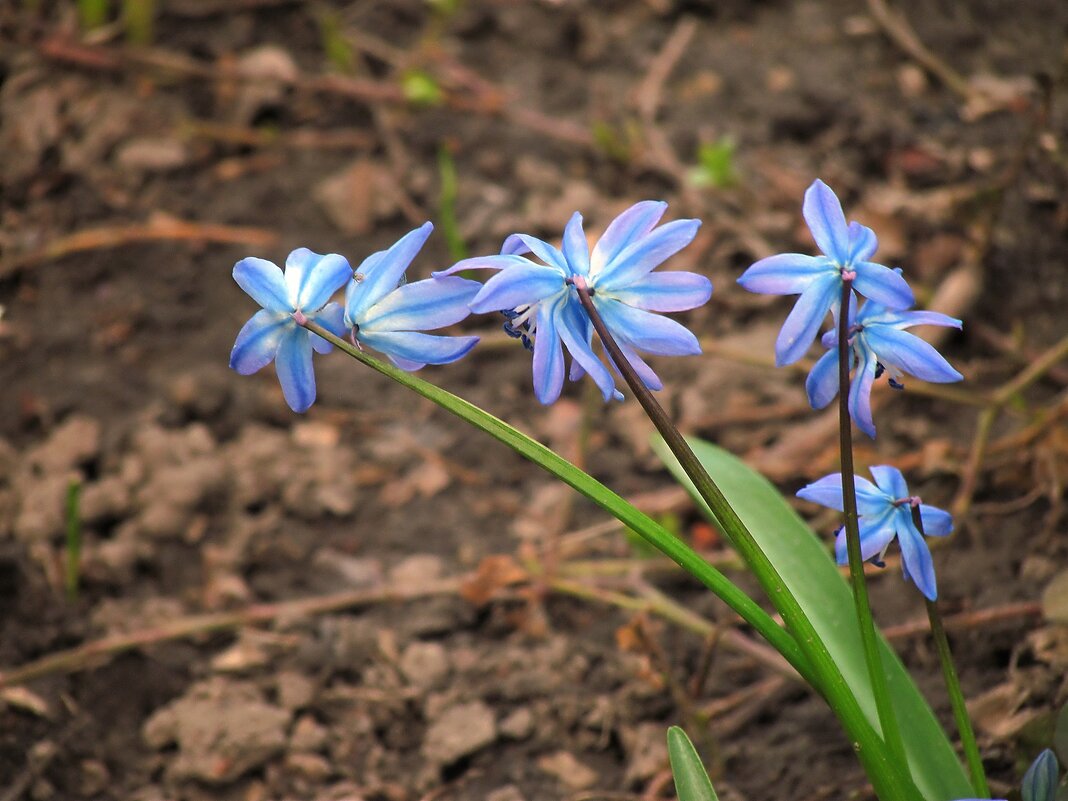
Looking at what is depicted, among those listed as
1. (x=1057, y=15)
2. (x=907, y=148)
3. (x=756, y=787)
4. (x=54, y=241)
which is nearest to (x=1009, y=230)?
(x=907, y=148)

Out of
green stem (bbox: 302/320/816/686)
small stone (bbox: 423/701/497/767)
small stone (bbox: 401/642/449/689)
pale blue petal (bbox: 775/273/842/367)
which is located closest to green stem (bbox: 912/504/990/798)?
green stem (bbox: 302/320/816/686)

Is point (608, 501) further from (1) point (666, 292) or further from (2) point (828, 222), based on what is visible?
(2) point (828, 222)

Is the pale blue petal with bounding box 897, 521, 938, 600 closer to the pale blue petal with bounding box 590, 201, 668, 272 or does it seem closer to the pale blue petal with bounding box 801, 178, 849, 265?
the pale blue petal with bounding box 801, 178, 849, 265

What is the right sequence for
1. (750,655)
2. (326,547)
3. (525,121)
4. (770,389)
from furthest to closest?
(525,121), (770,389), (326,547), (750,655)

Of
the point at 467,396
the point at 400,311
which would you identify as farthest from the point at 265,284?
the point at 467,396

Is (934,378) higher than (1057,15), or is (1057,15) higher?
(1057,15)

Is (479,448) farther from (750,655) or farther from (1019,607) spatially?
(1019,607)

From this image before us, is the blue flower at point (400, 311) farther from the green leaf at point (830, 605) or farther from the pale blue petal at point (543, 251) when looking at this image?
the green leaf at point (830, 605)
